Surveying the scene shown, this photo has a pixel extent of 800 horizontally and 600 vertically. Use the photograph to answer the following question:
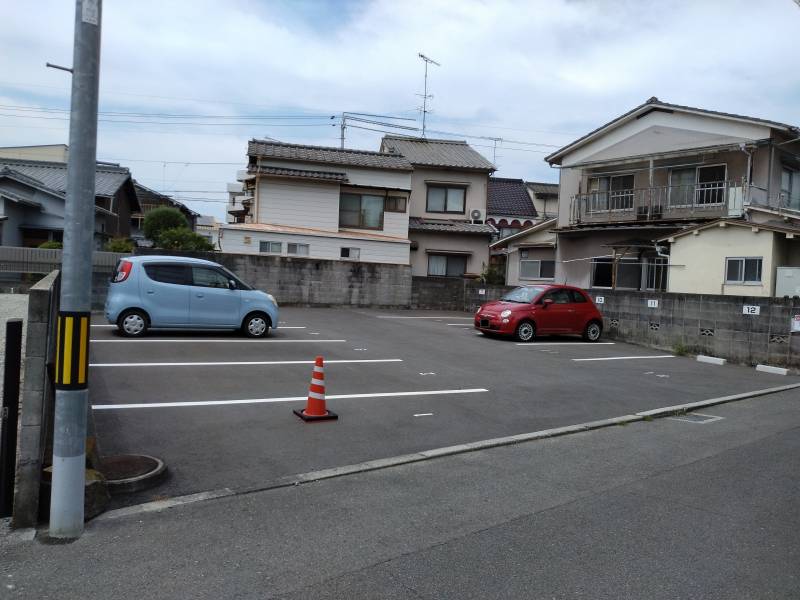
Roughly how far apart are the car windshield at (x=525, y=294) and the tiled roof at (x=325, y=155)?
499 inches

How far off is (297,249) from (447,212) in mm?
9026

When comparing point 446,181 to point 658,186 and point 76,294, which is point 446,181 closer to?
point 658,186

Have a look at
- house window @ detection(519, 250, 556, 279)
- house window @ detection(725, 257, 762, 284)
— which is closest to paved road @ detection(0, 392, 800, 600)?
house window @ detection(725, 257, 762, 284)

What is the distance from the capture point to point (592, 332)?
17.7 meters

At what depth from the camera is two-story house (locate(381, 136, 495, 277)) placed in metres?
30.5

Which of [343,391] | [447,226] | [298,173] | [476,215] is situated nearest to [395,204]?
[447,226]

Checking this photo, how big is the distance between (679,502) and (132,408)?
590cm

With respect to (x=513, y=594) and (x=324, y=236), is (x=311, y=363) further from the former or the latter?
(x=324, y=236)

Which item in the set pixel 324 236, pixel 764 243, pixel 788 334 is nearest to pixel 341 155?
pixel 324 236

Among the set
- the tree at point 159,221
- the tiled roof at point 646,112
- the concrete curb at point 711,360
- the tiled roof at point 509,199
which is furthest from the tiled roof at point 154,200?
the concrete curb at point 711,360

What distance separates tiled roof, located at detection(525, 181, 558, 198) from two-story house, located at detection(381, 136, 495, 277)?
8.76 metres

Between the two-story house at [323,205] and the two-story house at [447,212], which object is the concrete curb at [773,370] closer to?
the two-story house at [323,205]

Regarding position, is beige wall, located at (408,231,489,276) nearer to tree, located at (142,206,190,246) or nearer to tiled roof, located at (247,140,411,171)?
tiled roof, located at (247,140,411,171)

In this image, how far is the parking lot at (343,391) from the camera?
626cm
